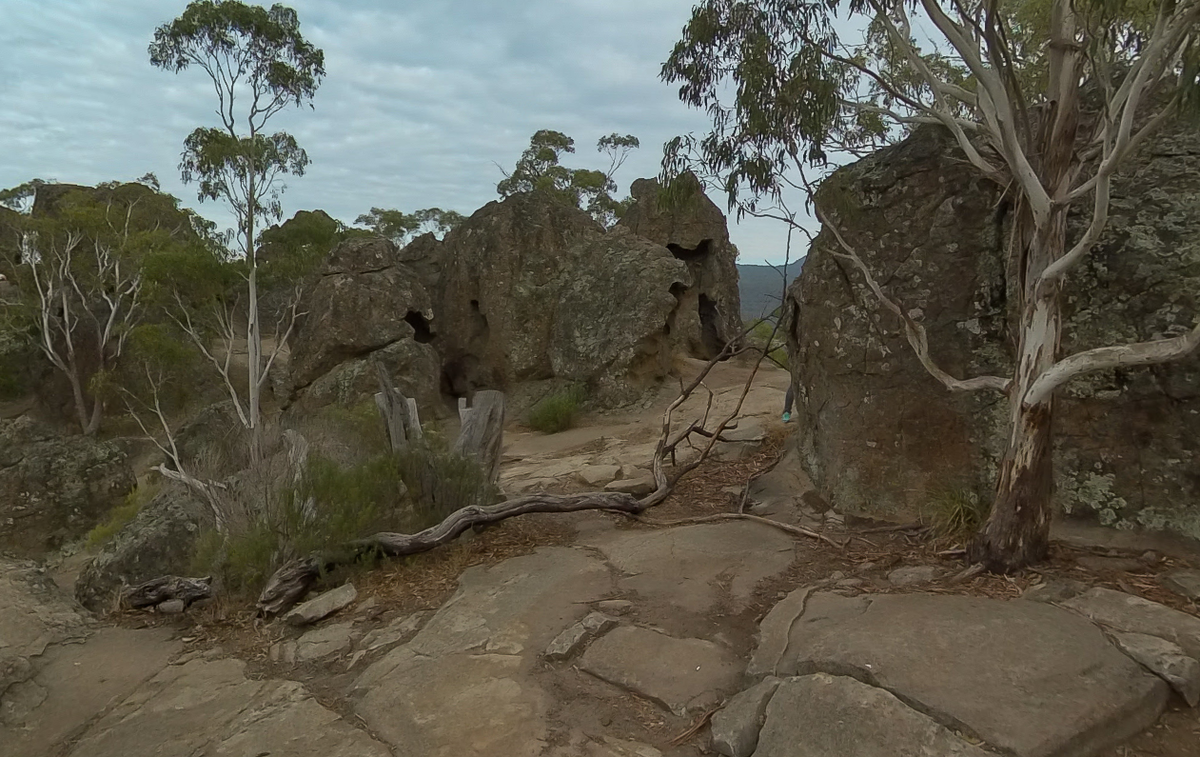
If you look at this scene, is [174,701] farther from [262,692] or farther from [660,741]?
[660,741]

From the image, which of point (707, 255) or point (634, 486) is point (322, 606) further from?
point (707, 255)

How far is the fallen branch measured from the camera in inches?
206

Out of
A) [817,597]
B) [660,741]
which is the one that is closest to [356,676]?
[660,741]

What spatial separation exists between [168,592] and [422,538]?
6.05 feet

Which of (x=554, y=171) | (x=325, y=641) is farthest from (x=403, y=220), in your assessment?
(x=325, y=641)

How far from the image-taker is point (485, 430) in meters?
7.95

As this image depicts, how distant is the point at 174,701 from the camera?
4.11 metres

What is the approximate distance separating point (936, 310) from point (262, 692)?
4705 mm

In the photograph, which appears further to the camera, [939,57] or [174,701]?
[939,57]

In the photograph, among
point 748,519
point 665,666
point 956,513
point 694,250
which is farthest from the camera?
point 694,250

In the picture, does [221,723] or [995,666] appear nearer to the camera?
[995,666]

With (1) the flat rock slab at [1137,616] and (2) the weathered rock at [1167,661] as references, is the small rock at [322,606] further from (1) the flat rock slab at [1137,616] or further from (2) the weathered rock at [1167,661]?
(2) the weathered rock at [1167,661]

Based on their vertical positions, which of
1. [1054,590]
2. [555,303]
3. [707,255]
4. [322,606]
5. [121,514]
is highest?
[707,255]

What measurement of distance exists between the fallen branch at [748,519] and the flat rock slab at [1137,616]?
1546 mm
